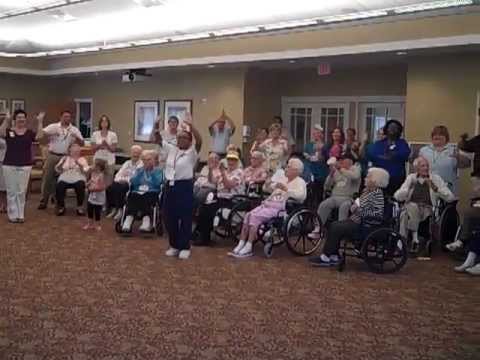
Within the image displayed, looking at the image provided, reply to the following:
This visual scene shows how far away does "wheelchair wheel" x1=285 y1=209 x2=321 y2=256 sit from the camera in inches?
244

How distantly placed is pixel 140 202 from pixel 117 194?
1.12 meters

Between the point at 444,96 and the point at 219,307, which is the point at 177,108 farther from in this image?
the point at 219,307

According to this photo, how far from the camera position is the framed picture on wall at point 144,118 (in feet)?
40.6

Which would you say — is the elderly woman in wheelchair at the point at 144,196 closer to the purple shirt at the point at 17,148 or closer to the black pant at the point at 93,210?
the black pant at the point at 93,210

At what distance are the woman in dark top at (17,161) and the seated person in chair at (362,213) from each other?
152 inches

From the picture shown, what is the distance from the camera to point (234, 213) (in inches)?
265

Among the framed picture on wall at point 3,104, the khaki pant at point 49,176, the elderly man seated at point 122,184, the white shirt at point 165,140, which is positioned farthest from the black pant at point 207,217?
the framed picture on wall at point 3,104

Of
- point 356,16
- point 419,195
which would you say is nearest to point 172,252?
point 419,195

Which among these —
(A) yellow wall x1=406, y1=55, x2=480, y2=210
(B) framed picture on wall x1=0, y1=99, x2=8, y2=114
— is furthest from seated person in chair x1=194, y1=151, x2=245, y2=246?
(B) framed picture on wall x1=0, y1=99, x2=8, y2=114

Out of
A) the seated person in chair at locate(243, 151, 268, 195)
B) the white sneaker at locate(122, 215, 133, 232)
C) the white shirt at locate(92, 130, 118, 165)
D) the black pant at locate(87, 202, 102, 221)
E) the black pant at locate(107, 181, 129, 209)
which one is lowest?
the white sneaker at locate(122, 215, 133, 232)

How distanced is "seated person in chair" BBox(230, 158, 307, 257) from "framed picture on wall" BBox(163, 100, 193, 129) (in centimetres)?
530

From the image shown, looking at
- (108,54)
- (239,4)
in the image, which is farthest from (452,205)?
(108,54)

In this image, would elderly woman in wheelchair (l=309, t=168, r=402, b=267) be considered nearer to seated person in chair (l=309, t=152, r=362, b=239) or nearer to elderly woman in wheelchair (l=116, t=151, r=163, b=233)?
seated person in chair (l=309, t=152, r=362, b=239)

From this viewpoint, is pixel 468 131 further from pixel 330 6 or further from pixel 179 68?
pixel 179 68
